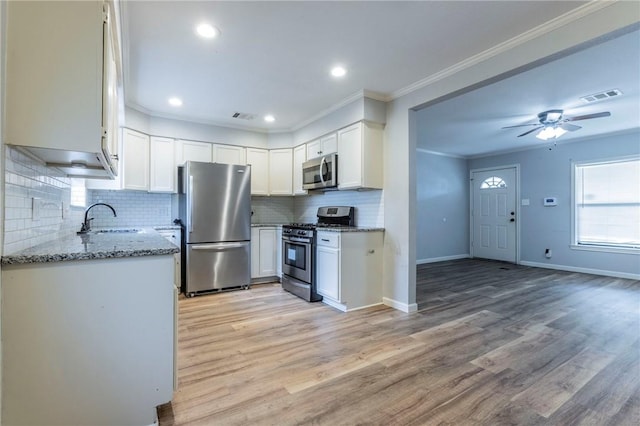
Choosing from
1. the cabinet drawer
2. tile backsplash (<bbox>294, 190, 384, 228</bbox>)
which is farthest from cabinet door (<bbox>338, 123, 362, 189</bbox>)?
the cabinet drawer

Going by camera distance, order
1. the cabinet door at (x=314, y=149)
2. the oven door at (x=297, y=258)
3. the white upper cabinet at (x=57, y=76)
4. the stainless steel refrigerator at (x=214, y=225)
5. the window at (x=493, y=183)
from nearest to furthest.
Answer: the white upper cabinet at (x=57, y=76) → the oven door at (x=297, y=258) → the stainless steel refrigerator at (x=214, y=225) → the cabinet door at (x=314, y=149) → the window at (x=493, y=183)

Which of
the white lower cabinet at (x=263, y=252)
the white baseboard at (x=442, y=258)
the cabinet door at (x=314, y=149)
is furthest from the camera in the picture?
the white baseboard at (x=442, y=258)

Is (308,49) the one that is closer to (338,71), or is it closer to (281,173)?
(338,71)

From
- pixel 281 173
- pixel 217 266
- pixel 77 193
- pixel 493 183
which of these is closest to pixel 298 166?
pixel 281 173

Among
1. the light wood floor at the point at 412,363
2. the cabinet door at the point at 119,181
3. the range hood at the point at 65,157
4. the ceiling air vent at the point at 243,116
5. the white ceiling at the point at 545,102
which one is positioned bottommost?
the light wood floor at the point at 412,363

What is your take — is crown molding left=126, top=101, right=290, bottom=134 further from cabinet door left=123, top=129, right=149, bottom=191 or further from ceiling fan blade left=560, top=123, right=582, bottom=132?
ceiling fan blade left=560, top=123, right=582, bottom=132

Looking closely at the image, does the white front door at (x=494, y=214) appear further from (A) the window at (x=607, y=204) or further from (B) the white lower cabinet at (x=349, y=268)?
(B) the white lower cabinet at (x=349, y=268)

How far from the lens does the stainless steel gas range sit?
12.8 ft

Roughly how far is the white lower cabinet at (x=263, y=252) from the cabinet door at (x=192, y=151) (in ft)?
4.41

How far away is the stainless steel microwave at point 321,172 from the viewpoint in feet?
13.2

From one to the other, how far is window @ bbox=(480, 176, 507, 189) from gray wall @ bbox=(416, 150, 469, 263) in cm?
41

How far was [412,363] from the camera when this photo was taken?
228cm

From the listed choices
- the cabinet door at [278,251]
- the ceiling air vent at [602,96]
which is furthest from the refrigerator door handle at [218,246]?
the ceiling air vent at [602,96]

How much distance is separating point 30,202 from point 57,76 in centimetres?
71
